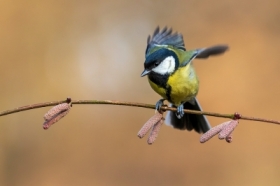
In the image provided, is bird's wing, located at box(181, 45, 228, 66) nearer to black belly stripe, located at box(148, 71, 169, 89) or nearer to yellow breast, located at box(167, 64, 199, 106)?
yellow breast, located at box(167, 64, 199, 106)

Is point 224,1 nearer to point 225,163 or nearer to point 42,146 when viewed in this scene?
point 225,163

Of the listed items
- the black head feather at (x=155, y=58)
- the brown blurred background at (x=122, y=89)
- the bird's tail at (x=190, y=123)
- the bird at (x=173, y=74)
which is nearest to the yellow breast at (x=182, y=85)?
the bird at (x=173, y=74)

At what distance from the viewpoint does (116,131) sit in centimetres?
410

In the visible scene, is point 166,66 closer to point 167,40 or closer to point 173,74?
point 173,74

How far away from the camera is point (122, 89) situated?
169 inches

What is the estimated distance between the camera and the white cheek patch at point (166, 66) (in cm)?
210

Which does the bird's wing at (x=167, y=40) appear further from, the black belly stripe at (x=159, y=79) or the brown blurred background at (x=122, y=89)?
the brown blurred background at (x=122, y=89)

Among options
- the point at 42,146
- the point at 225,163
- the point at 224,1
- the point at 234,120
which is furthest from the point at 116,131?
the point at 234,120

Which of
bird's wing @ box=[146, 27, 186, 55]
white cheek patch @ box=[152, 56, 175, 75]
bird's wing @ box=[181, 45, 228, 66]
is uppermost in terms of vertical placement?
bird's wing @ box=[146, 27, 186, 55]

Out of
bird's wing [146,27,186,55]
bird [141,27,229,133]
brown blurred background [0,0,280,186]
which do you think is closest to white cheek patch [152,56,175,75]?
bird [141,27,229,133]

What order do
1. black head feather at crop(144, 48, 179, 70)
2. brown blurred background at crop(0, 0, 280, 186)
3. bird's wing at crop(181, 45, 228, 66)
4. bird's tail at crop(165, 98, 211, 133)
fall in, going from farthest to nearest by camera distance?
Result: brown blurred background at crop(0, 0, 280, 186)
bird's tail at crop(165, 98, 211, 133)
bird's wing at crop(181, 45, 228, 66)
black head feather at crop(144, 48, 179, 70)

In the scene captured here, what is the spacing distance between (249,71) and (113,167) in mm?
1777

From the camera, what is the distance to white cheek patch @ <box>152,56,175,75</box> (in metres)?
Answer: 2.10

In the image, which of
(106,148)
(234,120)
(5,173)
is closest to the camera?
(234,120)
